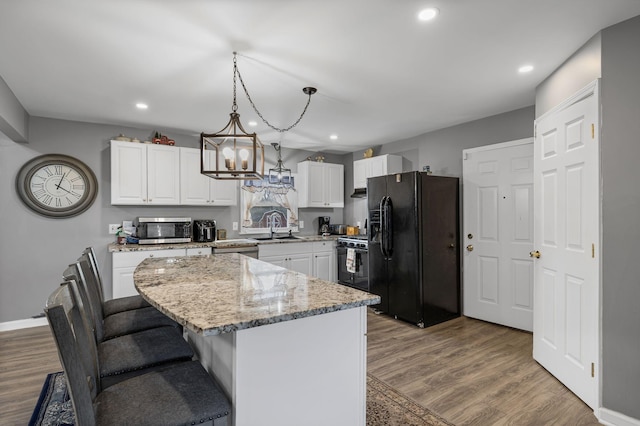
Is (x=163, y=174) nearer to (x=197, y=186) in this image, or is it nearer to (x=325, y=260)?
(x=197, y=186)

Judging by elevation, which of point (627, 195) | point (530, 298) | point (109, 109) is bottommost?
point (530, 298)

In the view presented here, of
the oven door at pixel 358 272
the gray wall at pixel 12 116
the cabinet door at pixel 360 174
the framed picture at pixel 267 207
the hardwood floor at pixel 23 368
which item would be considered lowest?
the hardwood floor at pixel 23 368

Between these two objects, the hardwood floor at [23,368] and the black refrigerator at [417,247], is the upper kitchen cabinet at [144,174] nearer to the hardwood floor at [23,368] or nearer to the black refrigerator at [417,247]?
the hardwood floor at [23,368]

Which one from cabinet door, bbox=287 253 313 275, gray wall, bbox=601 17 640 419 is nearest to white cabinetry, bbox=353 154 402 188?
cabinet door, bbox=287 253 313 275

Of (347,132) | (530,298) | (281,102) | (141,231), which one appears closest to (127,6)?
(281,102)

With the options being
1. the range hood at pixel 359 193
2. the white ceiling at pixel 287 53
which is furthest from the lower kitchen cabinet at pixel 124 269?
the range hood at pixel 359 193

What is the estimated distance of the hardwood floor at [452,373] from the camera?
219 centimetres

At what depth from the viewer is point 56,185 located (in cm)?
396

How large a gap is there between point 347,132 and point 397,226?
1.57 meters

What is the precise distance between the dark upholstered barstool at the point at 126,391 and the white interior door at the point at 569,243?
2410mm

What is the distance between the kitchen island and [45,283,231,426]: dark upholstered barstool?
0.39ft

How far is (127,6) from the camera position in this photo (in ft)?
6.19

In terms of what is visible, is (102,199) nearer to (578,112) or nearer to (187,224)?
(187,224)

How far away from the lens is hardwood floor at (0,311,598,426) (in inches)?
86.3
